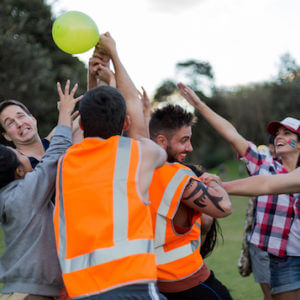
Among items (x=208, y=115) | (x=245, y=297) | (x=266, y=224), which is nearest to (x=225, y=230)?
(x=245, y=297)

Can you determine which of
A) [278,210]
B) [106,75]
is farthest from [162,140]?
[278,210]

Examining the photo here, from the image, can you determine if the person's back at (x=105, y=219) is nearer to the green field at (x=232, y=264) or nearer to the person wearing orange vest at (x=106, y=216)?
the person wearing orange vest at (x=106, y=216)

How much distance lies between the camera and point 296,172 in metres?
2.99

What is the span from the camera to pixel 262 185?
284 centimetres

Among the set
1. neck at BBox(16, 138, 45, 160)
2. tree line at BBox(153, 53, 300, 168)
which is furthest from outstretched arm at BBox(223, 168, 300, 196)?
tree line at BBox(153, 53, 300, 168)

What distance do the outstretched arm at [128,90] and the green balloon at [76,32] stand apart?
3.7 inches

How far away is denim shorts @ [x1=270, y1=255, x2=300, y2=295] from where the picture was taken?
355 centimetres

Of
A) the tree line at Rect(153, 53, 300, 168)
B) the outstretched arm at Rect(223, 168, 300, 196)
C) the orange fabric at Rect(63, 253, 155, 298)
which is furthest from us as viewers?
the tree line at Rect(153, 53, 300, 168)

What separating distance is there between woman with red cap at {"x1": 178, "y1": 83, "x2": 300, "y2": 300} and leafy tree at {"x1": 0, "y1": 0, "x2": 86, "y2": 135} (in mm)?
14918

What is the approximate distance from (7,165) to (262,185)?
1727mm

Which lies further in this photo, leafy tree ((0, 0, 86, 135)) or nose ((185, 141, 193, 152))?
leafy tree ((0, 0, 86, 135))

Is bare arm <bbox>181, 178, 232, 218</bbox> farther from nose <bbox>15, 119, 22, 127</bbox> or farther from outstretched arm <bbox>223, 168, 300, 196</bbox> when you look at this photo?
nose <bbox>15, 119, 22, 127</bbox>

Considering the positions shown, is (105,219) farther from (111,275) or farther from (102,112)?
(102,112)

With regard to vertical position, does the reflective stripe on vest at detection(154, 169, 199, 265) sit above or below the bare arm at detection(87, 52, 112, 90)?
below
